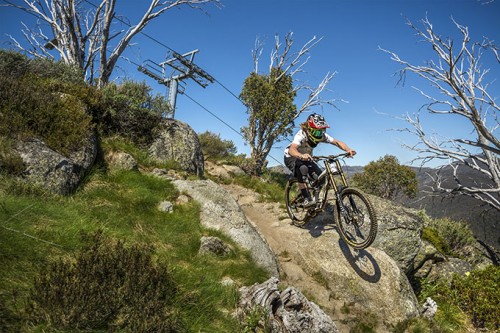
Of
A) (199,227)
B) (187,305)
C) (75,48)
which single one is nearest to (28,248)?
(187,305)

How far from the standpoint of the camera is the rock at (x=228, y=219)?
21.9 feet

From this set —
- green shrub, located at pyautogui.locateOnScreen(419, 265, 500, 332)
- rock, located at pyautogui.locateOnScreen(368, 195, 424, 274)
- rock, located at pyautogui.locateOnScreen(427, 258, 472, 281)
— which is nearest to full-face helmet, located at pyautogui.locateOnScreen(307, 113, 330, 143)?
rock, located at pyautogui.locateOnScreen(368, 195, 424, 274)

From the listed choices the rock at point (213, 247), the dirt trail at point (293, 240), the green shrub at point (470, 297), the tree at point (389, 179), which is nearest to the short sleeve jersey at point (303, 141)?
the dirt trail at point (293, 240)

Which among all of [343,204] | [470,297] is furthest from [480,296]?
[343,204]

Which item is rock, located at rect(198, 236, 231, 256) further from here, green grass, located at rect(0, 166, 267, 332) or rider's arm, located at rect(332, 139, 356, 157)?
rider's arm, located at rect(332, 139, 356, 157)

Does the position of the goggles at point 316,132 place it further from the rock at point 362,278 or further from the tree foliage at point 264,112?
the tree foliage at point 264,112

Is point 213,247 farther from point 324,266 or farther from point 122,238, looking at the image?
point 324,266

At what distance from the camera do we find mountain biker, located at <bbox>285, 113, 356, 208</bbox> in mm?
7898

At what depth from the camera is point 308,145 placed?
8.20 m

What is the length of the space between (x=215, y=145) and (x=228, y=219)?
1456 centimetres

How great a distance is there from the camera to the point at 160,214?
672 cm

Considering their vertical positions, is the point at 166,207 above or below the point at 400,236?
below

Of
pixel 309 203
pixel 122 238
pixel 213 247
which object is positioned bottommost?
pixel 122 238

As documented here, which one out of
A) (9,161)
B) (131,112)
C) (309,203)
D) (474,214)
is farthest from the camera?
(474,214)
